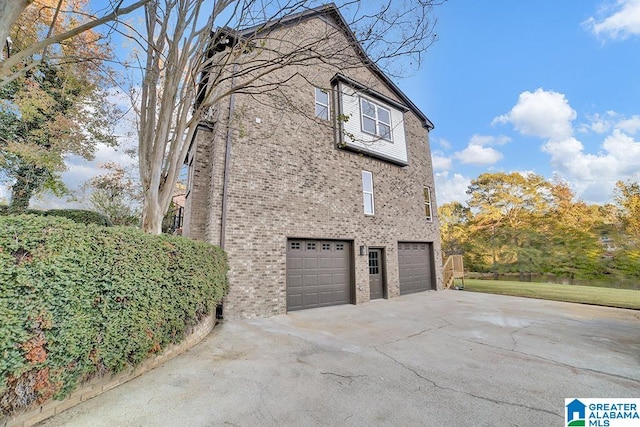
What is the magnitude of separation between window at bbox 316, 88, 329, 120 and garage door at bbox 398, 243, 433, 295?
6046 millimetres

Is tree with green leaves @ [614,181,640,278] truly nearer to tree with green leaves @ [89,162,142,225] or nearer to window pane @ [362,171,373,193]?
window pane @ [362,171,373,193]

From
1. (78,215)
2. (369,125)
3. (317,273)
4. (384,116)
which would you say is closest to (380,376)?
(317,273)

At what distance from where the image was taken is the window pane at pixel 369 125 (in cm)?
1055

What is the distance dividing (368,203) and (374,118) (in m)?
3.63

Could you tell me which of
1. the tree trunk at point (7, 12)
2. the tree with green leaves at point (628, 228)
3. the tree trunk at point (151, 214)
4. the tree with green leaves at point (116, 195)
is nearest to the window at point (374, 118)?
the tree trunk at point (151, 214)

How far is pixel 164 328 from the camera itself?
3826mm

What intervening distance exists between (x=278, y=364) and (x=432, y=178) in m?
12.2

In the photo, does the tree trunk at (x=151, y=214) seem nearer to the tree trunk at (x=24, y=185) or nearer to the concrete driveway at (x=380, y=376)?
the concrete driveway at (x=380, y=376)

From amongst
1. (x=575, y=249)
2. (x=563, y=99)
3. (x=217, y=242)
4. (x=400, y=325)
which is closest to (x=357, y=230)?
(x=400, y=325)

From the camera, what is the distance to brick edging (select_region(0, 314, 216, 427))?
238 cm

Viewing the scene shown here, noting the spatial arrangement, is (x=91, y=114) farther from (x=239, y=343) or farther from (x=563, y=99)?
(x=563, y=99)

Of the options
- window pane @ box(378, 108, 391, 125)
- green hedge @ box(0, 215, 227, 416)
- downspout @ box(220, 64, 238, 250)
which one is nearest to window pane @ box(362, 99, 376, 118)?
window pane @ box(378, 108, 391, 125)

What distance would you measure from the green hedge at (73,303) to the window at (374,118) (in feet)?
29.0

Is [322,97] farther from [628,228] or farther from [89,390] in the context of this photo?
[628,228]
